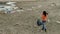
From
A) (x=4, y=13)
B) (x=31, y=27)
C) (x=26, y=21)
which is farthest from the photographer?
(x=4, y=13)

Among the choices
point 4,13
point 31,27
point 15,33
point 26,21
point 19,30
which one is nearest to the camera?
point 15,33

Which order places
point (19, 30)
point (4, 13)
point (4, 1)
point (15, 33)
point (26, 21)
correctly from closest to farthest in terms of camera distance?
point (15, 33) → point (19, 30) → point (26, 21) → point (4, 13) → point (4, 1)

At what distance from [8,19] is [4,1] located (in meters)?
12.3

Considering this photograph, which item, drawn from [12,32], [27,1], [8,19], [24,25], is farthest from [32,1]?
[12,32]

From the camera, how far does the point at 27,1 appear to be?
33.5 metres

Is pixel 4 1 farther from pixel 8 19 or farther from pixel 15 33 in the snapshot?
pixel 15 33

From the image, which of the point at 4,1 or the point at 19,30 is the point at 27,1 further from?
the point at 19,30

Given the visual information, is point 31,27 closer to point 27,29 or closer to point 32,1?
point 27,29

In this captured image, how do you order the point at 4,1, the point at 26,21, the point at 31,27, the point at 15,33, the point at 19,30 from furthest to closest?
the point at 4,1
the point at 26,21
the point at 31,27
the point at 19,30
the point at 15,33

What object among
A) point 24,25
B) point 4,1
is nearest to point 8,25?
point 24,25

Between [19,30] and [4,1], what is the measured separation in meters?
16.6

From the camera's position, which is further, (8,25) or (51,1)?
(51,1)

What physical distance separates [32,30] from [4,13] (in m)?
7.97

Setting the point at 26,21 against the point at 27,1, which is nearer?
the point at 26,21
